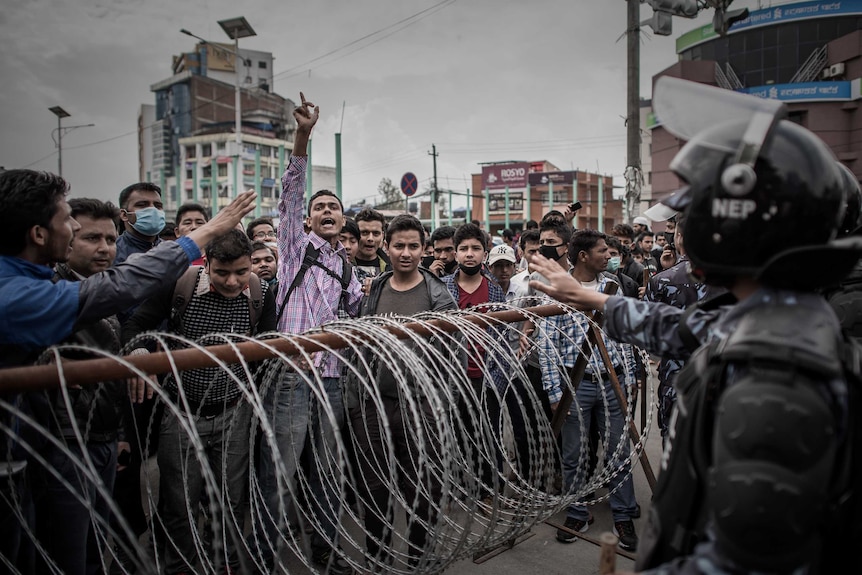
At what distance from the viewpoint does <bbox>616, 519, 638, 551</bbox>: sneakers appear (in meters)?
3.77

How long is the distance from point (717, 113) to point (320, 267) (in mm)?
2890

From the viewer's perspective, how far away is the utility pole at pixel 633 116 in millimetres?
10977

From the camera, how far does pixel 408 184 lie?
62.7ft

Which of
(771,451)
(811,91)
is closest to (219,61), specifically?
(811,91)

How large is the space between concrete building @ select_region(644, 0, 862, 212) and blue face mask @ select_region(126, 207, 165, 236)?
31.3 meters

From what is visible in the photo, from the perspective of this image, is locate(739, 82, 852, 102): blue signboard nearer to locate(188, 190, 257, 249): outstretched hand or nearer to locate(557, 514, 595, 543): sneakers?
locate(557, 514, 595, 543): sneakers

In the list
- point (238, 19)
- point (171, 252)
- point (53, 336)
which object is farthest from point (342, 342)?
point (238, 19)

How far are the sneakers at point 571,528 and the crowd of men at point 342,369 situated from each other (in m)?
0.01

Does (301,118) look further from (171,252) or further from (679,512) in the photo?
(679,512)

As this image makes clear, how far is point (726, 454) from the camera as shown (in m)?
1.16

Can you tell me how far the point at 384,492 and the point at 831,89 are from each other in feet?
118

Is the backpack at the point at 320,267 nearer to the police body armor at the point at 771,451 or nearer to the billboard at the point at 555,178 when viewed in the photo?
the police body armor at the point at 771,451

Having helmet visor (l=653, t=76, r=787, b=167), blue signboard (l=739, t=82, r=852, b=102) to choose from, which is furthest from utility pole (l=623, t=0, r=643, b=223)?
blue signboard (l=739, t=82, r=852, b=102)

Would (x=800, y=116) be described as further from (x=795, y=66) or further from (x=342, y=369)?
(x=342, y=369)
